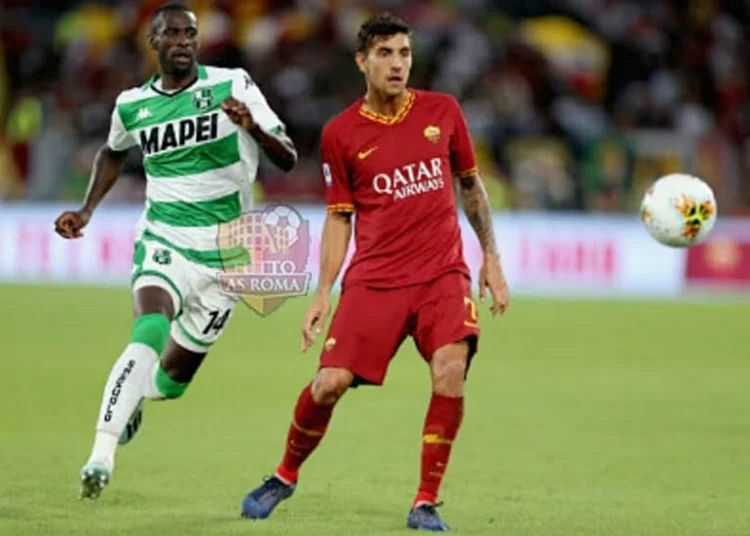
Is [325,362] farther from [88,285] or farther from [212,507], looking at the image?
[88,285]

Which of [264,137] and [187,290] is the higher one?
[264,137]

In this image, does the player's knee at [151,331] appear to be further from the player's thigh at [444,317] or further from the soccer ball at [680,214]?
the soccer ball at [680,214]

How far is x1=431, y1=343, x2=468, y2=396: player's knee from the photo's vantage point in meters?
7.37

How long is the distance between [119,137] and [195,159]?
19.2 inches

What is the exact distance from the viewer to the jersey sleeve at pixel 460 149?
25.1 feet

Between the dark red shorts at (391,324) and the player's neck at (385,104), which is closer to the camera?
the dark red shorts at (391,324)

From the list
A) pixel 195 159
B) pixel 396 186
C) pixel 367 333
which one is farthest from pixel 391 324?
pixel 195 159

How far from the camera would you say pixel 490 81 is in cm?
2406

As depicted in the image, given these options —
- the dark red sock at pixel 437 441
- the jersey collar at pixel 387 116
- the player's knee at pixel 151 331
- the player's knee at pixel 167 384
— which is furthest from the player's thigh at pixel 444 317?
the player's knee at pixel 167 384

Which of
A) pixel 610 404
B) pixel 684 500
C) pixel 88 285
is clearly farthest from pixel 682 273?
pixel 684 500

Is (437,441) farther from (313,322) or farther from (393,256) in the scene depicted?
(393,256)

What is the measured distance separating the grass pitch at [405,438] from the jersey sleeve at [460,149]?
159cm

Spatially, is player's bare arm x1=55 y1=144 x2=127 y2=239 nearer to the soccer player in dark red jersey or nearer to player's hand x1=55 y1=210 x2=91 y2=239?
player's hand x1=55 y1=210 x2=91 y2=239

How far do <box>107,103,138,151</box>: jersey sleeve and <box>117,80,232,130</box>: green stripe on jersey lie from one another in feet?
0.42
